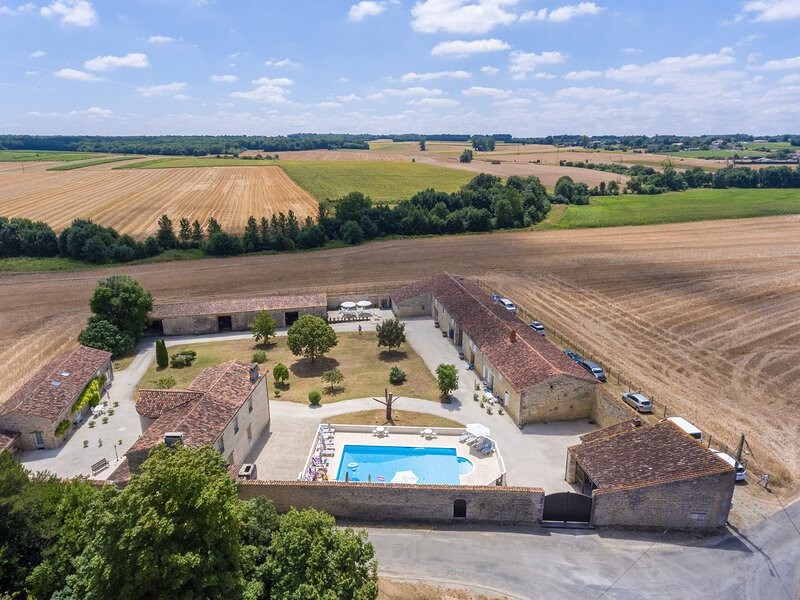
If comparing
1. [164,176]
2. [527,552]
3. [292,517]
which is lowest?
[527,552]

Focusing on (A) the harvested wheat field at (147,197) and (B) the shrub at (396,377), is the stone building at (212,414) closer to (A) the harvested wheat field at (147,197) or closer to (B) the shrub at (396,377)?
(B) the shrub at (396,377)

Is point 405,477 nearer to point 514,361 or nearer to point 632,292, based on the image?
point 514,361

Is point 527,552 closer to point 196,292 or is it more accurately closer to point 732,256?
point 196,292

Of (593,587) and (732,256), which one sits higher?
(732,256)

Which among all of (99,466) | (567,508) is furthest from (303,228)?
(567,508)

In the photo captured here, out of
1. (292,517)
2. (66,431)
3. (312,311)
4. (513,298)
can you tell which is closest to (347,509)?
(292,517)

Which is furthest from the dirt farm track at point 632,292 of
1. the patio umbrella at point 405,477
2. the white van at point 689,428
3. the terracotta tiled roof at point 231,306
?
the patio umbrella at point 405,477
